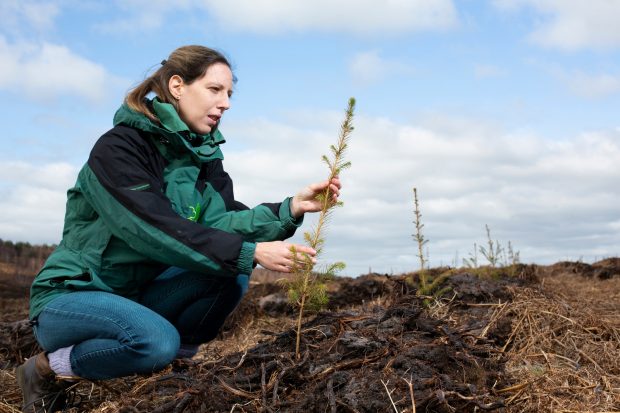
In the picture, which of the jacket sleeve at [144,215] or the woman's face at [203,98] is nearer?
the jacket sleeve at [144,215]

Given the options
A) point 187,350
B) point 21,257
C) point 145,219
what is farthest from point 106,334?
point 21,257

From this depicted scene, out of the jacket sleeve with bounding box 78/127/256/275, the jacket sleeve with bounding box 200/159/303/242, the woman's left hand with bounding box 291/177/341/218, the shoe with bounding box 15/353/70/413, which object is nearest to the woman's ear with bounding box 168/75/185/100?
the jacket sleeve with bounding box 78/127/256/275

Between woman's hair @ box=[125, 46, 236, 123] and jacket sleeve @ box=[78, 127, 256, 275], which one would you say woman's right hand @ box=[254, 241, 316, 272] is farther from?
woman's hair @ box=[125, 46, 236, 123]

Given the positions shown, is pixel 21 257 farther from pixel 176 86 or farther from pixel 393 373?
pixel 393 373

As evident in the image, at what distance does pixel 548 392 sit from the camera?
11.0 feet

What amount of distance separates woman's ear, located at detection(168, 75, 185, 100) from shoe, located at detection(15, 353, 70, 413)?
173 centimetres

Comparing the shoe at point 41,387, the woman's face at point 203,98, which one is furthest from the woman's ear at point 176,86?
the shoe at point 41,387

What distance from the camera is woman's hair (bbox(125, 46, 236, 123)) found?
4.07 metres

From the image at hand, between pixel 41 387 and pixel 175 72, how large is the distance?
6.72 ft

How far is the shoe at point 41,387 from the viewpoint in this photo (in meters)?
3.83

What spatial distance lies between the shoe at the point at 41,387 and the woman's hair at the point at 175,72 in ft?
5.33

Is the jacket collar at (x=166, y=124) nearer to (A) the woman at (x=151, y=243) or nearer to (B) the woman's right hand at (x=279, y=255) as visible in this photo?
(A) the woman at (x=151, y=243)

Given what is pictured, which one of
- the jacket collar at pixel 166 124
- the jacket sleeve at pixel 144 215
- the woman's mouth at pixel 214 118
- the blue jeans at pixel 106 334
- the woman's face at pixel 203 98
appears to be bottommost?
the blue jeans at pixel 106 334

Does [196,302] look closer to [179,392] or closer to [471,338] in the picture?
[179,392]
